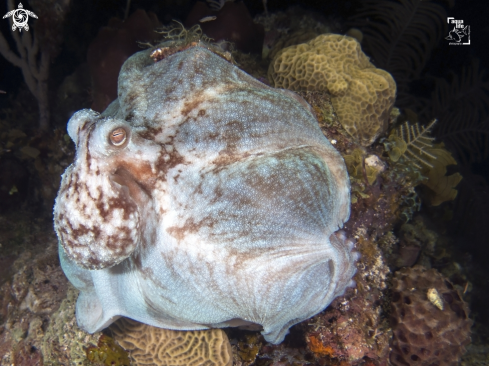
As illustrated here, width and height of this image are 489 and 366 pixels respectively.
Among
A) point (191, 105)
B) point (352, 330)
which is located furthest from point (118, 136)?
point (352, 330)

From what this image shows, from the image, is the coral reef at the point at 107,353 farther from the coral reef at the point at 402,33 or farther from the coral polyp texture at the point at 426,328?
the coral reef at the point at 402,33

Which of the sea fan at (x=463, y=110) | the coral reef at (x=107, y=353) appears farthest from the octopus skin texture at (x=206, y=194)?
the sea fan at (x=463, y=110)

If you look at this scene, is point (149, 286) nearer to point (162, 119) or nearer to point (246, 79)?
point (162, 119)

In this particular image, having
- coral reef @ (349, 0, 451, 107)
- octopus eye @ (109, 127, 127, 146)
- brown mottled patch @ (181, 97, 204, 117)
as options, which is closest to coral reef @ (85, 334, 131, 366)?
octopus eye @ (109, 127, 127, 146)

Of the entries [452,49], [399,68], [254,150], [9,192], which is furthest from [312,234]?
[452,49]

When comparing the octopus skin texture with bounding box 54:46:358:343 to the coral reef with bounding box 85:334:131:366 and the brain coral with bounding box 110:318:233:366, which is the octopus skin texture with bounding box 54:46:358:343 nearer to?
the brain coral with bounding box 110:318:233:366

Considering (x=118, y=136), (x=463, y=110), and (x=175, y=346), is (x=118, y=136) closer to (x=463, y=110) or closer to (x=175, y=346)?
(x=175, y=346)
